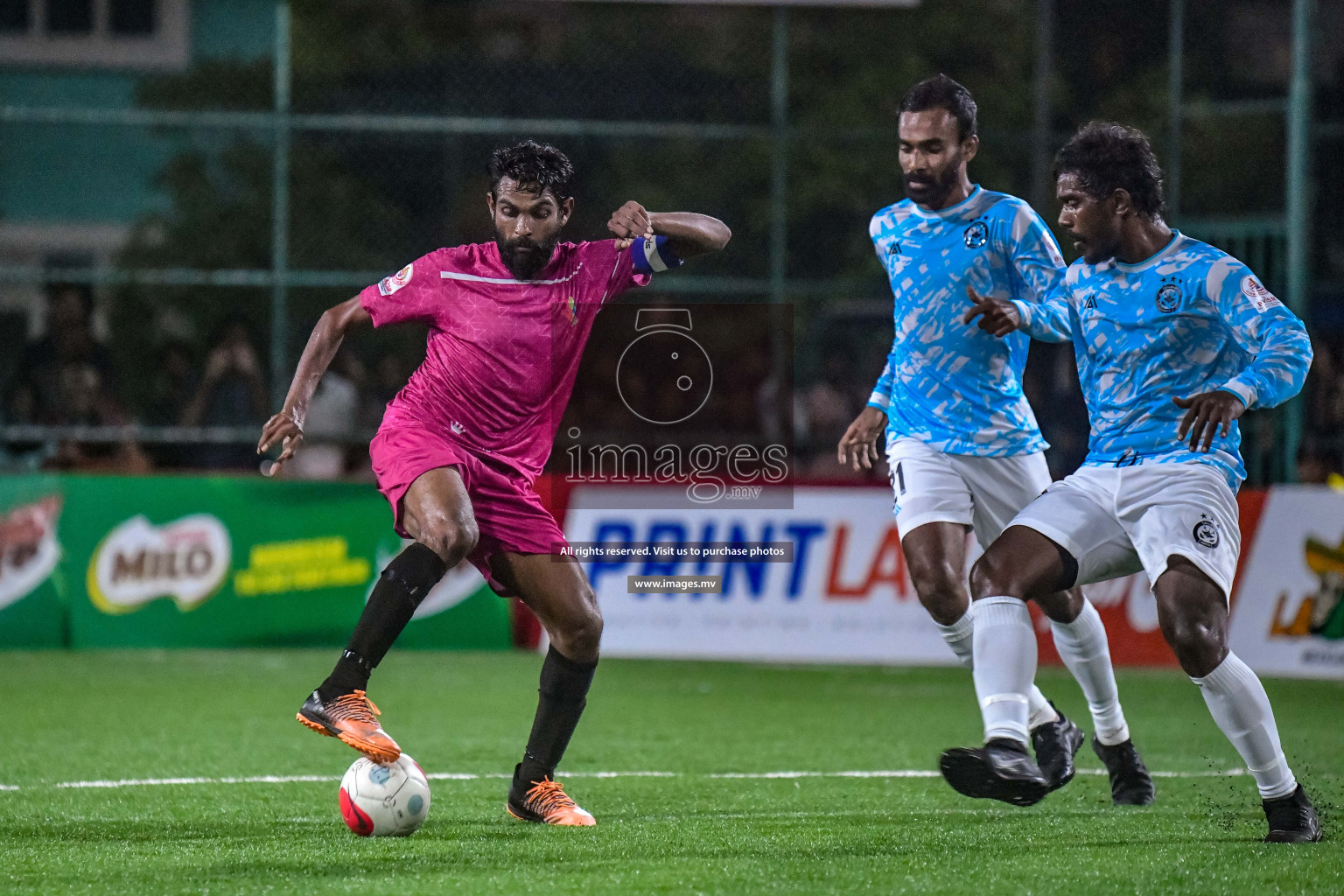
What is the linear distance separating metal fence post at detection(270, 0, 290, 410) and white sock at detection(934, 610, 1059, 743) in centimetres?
→ 717

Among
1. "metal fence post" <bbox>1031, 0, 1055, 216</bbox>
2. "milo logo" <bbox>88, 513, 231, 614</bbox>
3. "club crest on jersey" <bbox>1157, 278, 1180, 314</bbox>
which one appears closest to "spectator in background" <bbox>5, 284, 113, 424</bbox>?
"milo logo" <bbox>88, 513, 231, 614</bbox>

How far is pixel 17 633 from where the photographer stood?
12.0 meters

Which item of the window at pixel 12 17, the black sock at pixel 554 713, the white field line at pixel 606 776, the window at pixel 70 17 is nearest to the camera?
the black sock at pixel 554 713

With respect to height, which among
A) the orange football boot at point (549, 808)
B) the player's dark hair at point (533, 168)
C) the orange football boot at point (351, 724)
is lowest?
the orange football boot at point (549, 808)

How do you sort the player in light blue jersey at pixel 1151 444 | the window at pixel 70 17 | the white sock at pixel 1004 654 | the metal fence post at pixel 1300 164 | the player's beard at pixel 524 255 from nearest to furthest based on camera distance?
the player in light blue jersey at pixel 1151 444 < the white sock at pixel 1004 654 < the player's beard at pixel 524 255 < the metal fence post at pixel 1300 164 < the window at pixel 70 17

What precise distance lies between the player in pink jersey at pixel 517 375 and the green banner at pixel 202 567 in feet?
20.8

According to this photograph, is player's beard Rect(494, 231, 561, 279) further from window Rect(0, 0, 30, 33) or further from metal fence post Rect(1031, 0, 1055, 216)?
window Rect(0, 0, 30, 33)

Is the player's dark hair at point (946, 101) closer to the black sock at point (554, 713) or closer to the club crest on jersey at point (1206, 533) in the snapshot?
the club crest on jersey at point (1206, 533)

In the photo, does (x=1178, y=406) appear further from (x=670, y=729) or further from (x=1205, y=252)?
(x=670, y=729)

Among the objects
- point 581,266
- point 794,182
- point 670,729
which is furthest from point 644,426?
point 581,266

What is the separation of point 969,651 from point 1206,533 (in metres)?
1.39

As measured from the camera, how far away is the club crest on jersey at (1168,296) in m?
5.32

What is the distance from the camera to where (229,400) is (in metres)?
12.4

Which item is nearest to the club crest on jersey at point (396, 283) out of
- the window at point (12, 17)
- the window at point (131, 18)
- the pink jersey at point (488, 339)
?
the pink jersey at point (488, 339)
